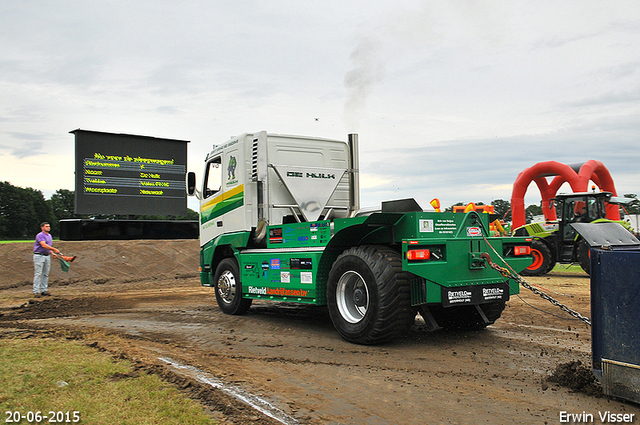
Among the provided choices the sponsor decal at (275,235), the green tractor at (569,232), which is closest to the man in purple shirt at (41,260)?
the sponsor decal at (275,235)

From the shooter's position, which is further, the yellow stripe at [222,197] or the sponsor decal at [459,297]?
the yellow stripe at [222,197]

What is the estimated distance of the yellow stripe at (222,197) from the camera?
30.5 ft

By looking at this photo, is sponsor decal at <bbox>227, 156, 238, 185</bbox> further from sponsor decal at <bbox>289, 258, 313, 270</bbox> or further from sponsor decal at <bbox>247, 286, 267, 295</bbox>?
sponsor decal at <bbox>289, 258, 313, 270</bbox>

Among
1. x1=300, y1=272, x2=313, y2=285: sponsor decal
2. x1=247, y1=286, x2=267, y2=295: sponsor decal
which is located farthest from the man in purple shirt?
x1=300, y1=272, x2=313, y2=285: sponsor decal

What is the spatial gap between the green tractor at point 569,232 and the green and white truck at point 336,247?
27.5 ft

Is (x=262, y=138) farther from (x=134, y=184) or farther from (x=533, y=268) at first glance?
(x=134, y=184)

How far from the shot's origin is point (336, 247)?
7.35 m

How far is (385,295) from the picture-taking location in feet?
20.4

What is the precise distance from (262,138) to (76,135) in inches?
564

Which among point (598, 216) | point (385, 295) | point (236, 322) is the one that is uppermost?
point (598, 216)

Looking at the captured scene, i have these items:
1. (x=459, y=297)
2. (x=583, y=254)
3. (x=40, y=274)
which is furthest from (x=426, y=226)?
(x=583, y=254)

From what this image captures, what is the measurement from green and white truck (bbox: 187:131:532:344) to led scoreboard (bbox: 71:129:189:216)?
453 inches

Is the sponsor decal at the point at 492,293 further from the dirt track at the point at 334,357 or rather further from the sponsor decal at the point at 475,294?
the dirt track at the point at 334,357

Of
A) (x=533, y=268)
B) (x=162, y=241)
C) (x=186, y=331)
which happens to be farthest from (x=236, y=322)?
(x=162, y=241)
